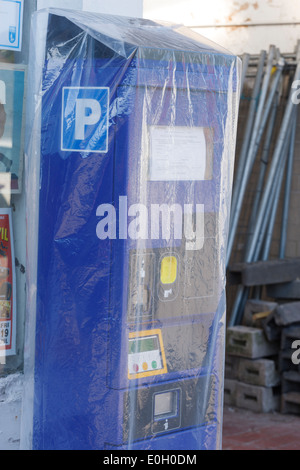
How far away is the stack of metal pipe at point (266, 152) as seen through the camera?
6.56 meters

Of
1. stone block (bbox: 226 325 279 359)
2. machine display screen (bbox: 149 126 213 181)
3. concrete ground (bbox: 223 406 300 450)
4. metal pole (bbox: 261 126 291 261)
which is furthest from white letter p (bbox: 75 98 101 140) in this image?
metal pole (bbox: 261 126 291 261)

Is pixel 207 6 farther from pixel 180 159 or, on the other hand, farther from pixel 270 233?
pixel 180 159

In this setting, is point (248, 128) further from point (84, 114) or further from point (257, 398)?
point (84, 114)

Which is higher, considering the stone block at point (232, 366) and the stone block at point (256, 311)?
the stone block at point (256, 311)

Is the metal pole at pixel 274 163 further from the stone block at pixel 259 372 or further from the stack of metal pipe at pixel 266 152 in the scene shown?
the stone block at pixel 259 372

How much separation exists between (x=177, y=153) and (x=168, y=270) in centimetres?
42

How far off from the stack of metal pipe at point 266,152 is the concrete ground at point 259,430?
37.6 inches

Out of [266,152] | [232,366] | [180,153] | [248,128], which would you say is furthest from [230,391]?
[180,153]

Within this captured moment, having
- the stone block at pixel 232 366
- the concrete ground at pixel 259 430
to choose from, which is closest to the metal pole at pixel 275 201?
the stone block at pixel 232 366

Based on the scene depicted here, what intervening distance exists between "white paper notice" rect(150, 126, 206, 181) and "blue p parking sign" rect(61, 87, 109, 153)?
0.18m

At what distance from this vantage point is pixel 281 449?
16.6 ft

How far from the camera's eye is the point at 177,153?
2.74m

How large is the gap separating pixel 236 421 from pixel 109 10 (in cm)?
350
